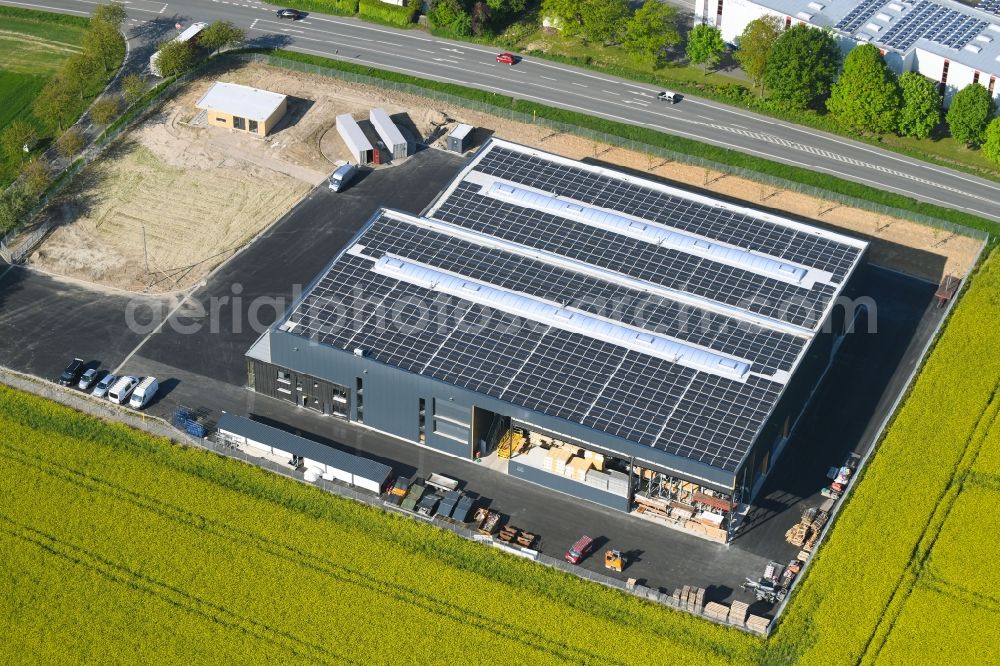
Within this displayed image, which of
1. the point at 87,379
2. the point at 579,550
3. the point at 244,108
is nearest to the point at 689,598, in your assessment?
the point at 579,550

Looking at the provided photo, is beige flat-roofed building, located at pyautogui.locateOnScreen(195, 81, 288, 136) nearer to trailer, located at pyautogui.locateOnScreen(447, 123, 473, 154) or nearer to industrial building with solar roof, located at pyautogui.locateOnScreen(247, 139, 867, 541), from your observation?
trailer, located at pyautogui.locateOnScreen(447, 123, 473, 154)

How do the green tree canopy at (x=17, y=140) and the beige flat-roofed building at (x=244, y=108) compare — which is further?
the beige flat-roofed building at (x=244, y=108)

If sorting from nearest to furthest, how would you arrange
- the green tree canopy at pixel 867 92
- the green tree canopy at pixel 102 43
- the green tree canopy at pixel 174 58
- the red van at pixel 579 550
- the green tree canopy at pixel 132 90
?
the red van at pixel 579 550 → the green tree canopy at pixel 867 92 → the green tree canopy at pixel 132 90 → the green tree canopy at pixel 174 58 → the green tree canopy at pixel 102 43

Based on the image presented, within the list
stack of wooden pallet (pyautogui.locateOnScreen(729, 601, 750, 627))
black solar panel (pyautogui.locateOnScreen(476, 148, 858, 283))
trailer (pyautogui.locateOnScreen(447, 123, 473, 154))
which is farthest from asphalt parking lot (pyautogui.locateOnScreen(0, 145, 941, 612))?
black solar panel (pyautogui.locateOnScreen(476, 148, 858, 283))

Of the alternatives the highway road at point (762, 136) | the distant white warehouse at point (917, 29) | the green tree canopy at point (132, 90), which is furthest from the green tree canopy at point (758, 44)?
the green tree canopy at point (132, 90)

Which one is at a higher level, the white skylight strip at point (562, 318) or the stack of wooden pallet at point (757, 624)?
the white skylight strip at point (562, 318)

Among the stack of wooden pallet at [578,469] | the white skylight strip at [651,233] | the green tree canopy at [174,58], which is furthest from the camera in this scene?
the green tree canopy at [174,58]

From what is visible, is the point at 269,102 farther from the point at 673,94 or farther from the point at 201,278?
the point at 673,94

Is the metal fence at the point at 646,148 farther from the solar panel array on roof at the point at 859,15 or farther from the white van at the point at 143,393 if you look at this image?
the white van at the point at 143,393
